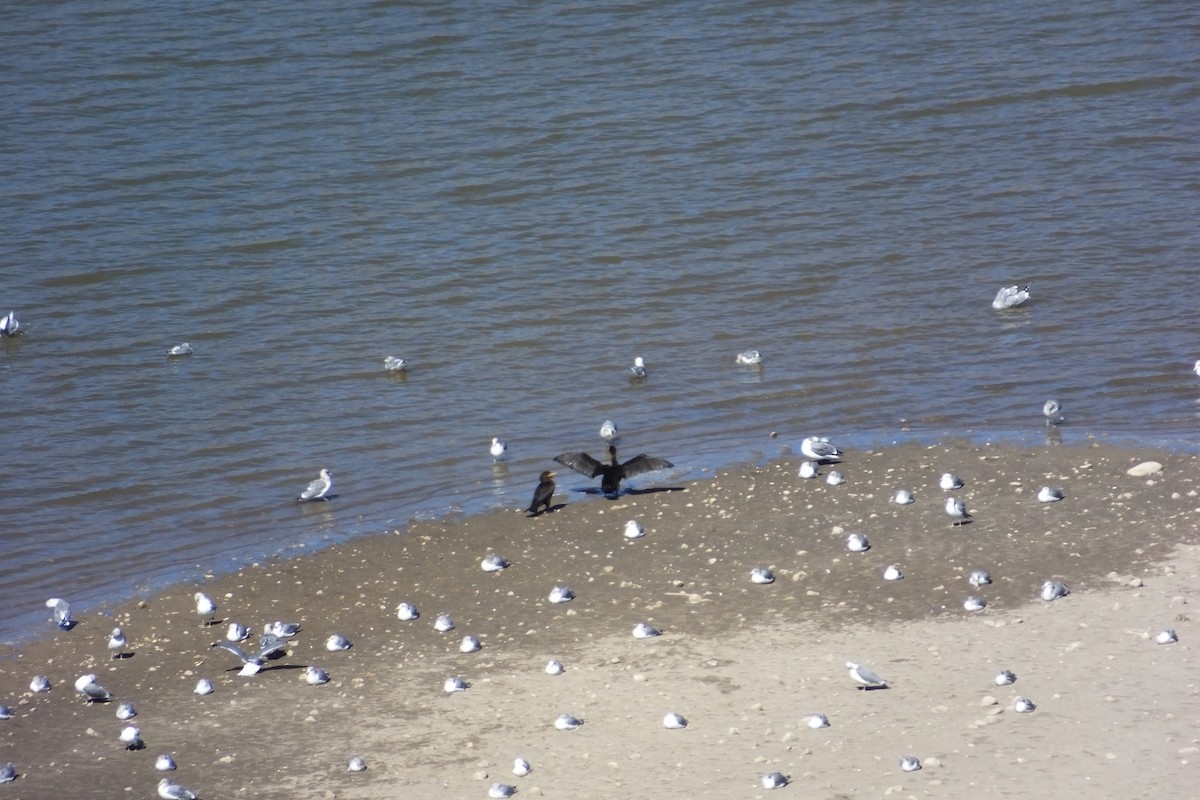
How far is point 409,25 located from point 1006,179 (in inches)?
428

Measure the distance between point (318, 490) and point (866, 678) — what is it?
556 centimetres

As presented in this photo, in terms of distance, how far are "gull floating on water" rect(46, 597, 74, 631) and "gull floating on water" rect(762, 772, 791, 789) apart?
213 inches

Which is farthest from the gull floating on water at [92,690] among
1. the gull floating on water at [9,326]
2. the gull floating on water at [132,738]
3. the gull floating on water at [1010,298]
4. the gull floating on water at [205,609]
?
the gull floating on water at [1010,298]

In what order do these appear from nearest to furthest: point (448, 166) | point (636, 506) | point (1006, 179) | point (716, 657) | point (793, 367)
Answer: point (716, 657) → point (636, 506) → point (793, 367) → point (1006, 179) → point (448, 166)

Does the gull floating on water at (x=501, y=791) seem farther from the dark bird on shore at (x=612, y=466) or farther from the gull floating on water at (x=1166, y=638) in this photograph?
the dark bird on shore at (x=612, y=466)

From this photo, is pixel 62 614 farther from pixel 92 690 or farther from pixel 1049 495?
pixel 1049 495

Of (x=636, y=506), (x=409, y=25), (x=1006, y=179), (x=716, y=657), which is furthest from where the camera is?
(x=409, y=25)

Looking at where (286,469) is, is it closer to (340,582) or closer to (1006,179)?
(340,582)

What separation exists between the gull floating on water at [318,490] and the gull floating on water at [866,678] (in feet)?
17.8

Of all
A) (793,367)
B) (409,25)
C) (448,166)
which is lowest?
(793,367)

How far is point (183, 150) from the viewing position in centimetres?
2086

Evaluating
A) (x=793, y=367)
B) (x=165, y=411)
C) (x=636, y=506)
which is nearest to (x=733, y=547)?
(x=636, y=506)

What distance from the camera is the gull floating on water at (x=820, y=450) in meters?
11.5

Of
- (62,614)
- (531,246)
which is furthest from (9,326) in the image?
(62,614)
